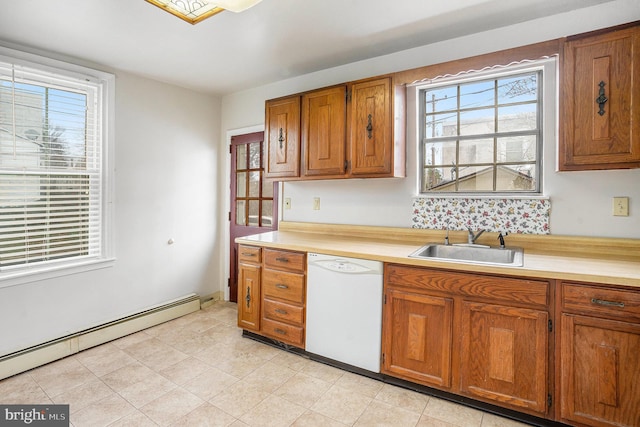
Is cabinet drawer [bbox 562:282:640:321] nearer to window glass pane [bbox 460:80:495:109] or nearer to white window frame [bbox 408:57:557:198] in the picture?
white window frame [bbox 408:57:557:198]

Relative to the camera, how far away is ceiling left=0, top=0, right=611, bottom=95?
203cm

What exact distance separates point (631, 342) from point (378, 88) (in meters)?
2.16

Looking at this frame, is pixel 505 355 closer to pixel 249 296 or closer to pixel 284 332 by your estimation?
pixel 284 332

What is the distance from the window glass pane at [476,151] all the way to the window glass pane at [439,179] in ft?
0.42

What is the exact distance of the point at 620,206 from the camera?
201 centimetres

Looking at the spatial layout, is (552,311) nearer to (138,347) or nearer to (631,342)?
(631,342)

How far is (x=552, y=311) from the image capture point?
171 cm

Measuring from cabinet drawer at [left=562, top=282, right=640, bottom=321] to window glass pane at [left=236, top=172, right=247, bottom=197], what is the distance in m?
3.15

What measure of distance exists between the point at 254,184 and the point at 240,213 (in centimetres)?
43

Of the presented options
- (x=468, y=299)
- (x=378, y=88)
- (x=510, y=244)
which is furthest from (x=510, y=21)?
(x=468, y=299)

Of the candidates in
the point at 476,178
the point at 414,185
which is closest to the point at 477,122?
the point at 476,178

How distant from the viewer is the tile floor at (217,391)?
6.14 feet

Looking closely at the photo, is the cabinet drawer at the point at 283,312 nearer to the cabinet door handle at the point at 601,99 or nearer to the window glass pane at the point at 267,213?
the window glass pane at the point at 267,213

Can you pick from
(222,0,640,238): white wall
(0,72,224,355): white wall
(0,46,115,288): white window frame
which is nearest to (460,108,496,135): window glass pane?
(222,0,640,238): white wall
